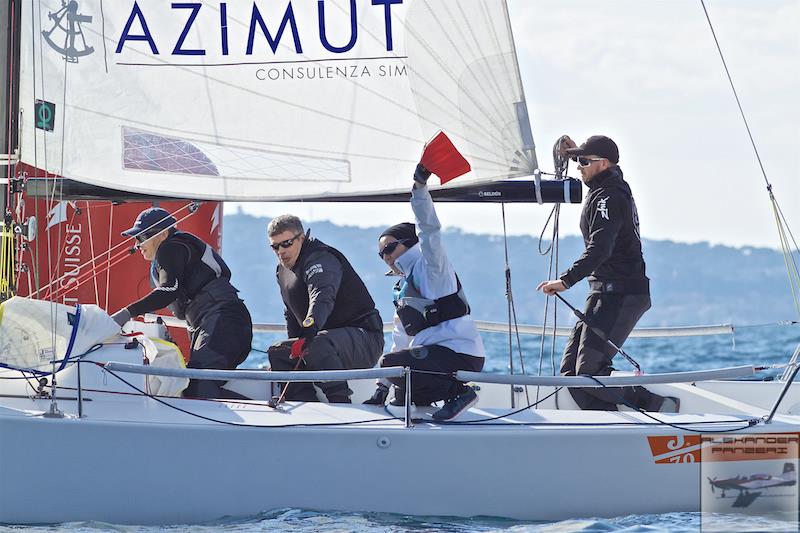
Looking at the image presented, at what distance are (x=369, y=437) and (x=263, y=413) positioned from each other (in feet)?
1.85

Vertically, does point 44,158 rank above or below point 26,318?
above

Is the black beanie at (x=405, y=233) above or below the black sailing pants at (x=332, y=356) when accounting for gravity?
above

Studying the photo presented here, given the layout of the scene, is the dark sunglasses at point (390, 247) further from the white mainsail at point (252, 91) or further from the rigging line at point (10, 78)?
the rigging line at point (10, 78)

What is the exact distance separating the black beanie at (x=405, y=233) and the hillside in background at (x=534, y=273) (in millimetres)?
63152

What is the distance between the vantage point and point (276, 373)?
5.53m

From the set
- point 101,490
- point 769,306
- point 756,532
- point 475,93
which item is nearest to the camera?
point 756,532

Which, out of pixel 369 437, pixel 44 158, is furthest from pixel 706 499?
pixel 44 158

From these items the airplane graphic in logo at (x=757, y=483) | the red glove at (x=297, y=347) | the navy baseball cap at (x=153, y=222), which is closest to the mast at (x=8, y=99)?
the navy baseball cap at (x=153, y=222)

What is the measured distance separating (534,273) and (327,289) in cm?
7421

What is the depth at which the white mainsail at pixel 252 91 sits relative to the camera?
6.55 metres

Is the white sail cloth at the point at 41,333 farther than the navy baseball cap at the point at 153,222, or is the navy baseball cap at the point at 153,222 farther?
the navy baseball cap at the point at 153,222

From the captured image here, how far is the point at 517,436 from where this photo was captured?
18.5ft

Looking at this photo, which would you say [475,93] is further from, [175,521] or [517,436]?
[175,521]

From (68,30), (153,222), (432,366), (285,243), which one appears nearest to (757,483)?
(432,366)
